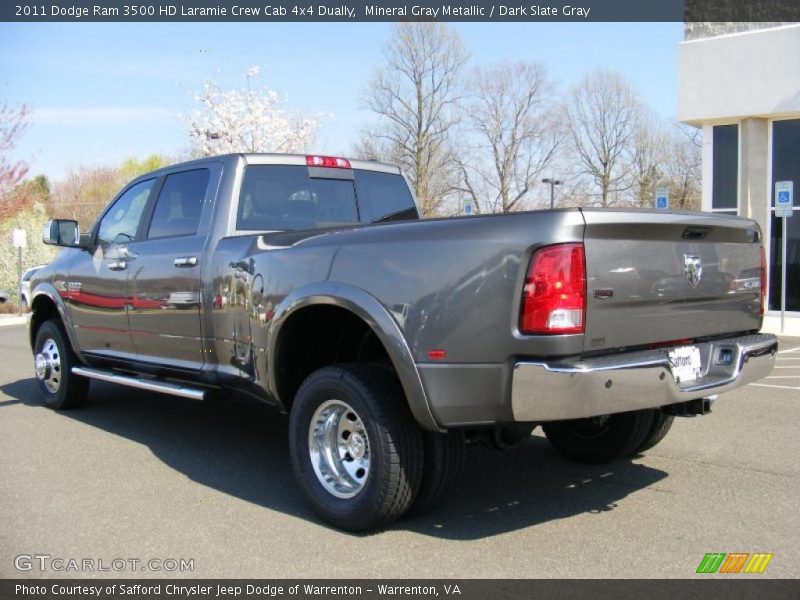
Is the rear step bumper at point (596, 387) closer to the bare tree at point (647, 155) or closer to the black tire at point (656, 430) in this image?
the black tire at point (656, 430)

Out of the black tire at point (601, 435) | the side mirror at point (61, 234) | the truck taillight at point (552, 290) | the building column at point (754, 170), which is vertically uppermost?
the building column at point (754, 170)

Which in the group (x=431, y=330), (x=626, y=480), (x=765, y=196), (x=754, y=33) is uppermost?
(x=754, y=33)

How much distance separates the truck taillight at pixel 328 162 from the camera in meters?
5.57

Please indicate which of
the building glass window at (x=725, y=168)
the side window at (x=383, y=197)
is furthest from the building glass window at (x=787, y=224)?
the side window at (x=383, y=197)

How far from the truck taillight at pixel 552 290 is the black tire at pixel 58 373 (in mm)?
4794

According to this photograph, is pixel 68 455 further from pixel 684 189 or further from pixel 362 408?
pixel 684 189

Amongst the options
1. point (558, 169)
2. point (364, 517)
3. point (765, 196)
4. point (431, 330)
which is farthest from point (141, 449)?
point (558, 169)

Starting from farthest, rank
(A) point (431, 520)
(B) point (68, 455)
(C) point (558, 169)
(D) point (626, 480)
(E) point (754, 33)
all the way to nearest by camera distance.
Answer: (C) point (558, 169)
(E) point (754, 33)
(B) point (68, 455)
(D) point (626, 480)
(A) point (431, 520)

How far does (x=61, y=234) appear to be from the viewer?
629cm

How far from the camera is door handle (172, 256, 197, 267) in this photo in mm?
5012

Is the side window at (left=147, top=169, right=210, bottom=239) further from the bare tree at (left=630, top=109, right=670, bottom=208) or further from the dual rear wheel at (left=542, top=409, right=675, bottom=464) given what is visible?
the bare tree at (left=630, top=109, right=670, bottom=208)

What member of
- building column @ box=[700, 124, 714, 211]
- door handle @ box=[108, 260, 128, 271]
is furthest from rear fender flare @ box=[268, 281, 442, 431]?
building column @ box=[700, 124, 714, 211]

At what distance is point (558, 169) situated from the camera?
42.4 meters

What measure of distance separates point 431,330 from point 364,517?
1.00 meters
